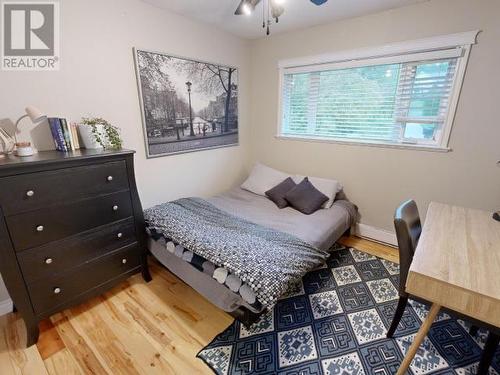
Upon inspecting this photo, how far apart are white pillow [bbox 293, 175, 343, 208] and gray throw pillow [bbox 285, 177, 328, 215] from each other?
6 centimetres

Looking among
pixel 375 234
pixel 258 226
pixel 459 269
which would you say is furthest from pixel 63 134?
pixel 375 234

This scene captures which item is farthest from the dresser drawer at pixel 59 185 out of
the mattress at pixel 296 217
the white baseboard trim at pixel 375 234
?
the white baseboard trim at pixel 375 234

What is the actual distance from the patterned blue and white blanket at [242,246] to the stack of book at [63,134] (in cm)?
78

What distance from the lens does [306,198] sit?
254 cm

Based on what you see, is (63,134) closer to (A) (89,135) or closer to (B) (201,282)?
(A) (89,135)

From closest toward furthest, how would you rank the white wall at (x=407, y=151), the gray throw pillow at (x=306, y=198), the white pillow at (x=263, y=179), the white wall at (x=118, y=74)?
the white wall at (x=118, y=74)
the white wall at (x=407, y=151)
the gray throw pillow at (x=306, y=198)
the white pillow at (x=263, y=179)

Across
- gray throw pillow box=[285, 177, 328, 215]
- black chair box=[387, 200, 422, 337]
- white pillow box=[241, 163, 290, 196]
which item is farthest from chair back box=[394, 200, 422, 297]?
white pillow box=[241, 163, 290, 196]

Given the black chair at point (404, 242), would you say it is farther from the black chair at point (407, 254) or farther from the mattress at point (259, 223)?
the mattress at point (259, 223)

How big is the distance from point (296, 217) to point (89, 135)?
1.88 meters

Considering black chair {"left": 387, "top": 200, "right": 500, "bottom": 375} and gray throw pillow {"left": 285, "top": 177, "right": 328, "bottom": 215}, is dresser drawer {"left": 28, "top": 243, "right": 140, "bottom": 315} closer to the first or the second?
gray throw pillow {"left": 285, "top": 177, "right": 328, "bottom": 215}

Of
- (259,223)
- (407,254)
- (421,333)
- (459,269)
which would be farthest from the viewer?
(259,223)

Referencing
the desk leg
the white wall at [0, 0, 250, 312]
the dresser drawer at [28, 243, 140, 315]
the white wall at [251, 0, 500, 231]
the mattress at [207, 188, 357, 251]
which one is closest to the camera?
the desk leg

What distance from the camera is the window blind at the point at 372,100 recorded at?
7.18 feet

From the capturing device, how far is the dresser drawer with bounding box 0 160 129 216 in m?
1.34
